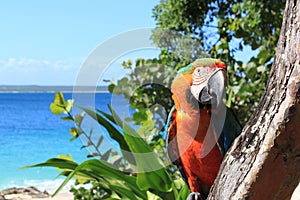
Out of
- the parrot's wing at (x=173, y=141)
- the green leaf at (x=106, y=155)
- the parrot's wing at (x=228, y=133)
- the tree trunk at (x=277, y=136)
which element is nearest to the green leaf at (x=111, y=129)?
the green leaf at (x=106, y=155)

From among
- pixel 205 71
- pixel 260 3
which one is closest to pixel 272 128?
pixel 205 71

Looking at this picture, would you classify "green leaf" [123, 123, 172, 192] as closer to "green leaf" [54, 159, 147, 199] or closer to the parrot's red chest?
"green leaf" [54, 159, 147, 199]

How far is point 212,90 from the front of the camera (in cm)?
139

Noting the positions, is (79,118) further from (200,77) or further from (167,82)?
(200,77)

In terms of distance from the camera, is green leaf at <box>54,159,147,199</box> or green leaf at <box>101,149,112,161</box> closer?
green leaf at <box>54,159,147,199</box>

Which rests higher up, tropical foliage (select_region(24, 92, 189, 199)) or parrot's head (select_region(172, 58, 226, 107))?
parrot's head (select_region(172, 58, 226, 107))

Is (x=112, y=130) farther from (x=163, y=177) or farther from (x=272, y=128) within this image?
(x=272, y=128)

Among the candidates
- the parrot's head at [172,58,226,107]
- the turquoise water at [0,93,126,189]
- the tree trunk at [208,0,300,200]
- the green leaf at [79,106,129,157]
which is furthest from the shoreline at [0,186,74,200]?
the tree trunk at [208,0,300,200]

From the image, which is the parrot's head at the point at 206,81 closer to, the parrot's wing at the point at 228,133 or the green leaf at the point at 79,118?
the parrot's wing at the point at 228,133

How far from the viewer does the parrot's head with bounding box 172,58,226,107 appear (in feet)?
4.55

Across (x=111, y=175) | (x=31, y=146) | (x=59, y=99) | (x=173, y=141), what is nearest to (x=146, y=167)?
(x=111, y=175)

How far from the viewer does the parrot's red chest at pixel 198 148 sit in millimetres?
1470

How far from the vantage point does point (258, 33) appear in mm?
2822

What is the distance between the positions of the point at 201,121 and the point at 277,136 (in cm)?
64
